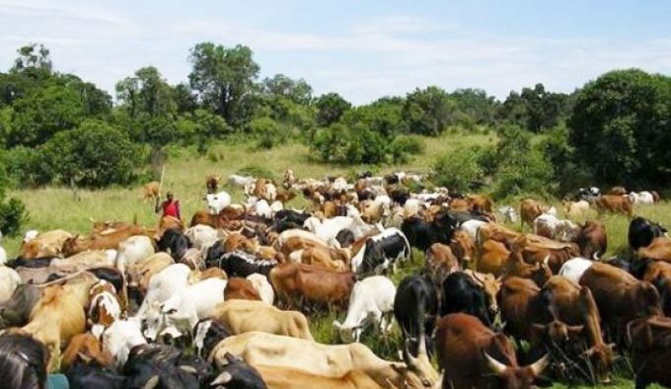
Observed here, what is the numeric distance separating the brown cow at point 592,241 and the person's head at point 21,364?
37.2 ft

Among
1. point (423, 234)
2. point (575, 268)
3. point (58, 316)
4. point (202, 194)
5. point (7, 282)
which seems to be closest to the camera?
point (58, 316)

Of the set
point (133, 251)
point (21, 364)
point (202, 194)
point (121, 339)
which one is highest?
point (21, 364)

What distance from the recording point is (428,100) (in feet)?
171

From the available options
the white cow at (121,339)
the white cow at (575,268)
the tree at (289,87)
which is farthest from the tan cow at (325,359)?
the tree at (289,87)

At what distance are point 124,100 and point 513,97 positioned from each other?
2982 cm

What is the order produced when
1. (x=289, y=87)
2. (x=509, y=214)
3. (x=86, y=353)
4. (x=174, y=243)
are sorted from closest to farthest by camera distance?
1. (x=86, y=353)
2. (x=174, y=243)
3. (x=509, y=214)
4. (x=289, y=87)

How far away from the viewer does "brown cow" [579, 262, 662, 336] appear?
32.1ft

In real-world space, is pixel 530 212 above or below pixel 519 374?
below

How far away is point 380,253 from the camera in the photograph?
15148mm

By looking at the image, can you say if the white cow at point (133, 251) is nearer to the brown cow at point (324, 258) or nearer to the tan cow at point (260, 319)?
the brown cow at point (324, 258)

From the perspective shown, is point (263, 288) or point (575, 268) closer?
point (575, 268)

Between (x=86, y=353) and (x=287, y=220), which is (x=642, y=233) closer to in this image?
(x=287, y=220)

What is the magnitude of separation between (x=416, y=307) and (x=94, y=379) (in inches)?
160

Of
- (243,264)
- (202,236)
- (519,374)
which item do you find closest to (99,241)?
(202,236)
